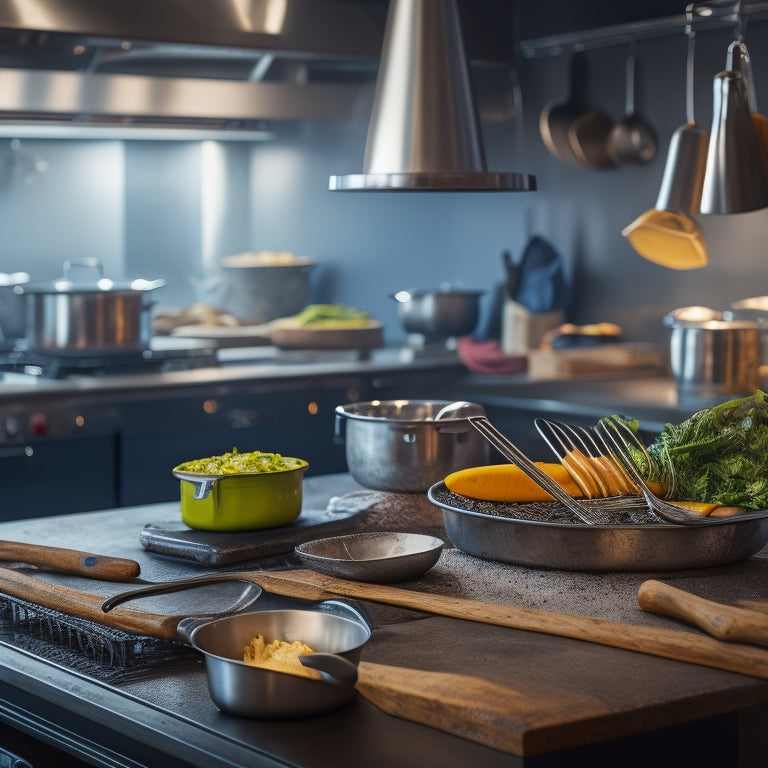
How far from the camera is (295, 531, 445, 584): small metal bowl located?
5.36ft

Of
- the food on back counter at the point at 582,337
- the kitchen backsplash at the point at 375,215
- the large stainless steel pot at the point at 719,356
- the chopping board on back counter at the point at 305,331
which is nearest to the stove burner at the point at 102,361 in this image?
the chopping board on back counter at the point at 305,331

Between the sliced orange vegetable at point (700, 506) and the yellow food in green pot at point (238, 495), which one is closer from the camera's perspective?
the sliced orange vegetable at point (700, 506)

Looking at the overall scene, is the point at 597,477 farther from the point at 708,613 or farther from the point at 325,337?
the point at 325,337

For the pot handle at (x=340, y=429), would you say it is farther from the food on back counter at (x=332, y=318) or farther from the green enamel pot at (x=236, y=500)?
the food on back counter at (x=332, y=318)

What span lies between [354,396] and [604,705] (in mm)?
2798

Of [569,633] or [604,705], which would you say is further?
[569,633]

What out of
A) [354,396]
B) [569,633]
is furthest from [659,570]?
[354,396]

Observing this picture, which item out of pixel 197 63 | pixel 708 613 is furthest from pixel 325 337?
pixel 708 613

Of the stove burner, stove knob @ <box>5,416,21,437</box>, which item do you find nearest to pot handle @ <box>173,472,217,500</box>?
stove knob @ <box>5,416,21,437</box>

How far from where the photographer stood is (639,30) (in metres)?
4.06

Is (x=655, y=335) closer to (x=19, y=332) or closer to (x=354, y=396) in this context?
(x=354, y=396)

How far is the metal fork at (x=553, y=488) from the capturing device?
1698 millimetres

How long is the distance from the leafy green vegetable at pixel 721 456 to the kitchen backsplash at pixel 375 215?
208cm

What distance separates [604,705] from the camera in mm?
1188
